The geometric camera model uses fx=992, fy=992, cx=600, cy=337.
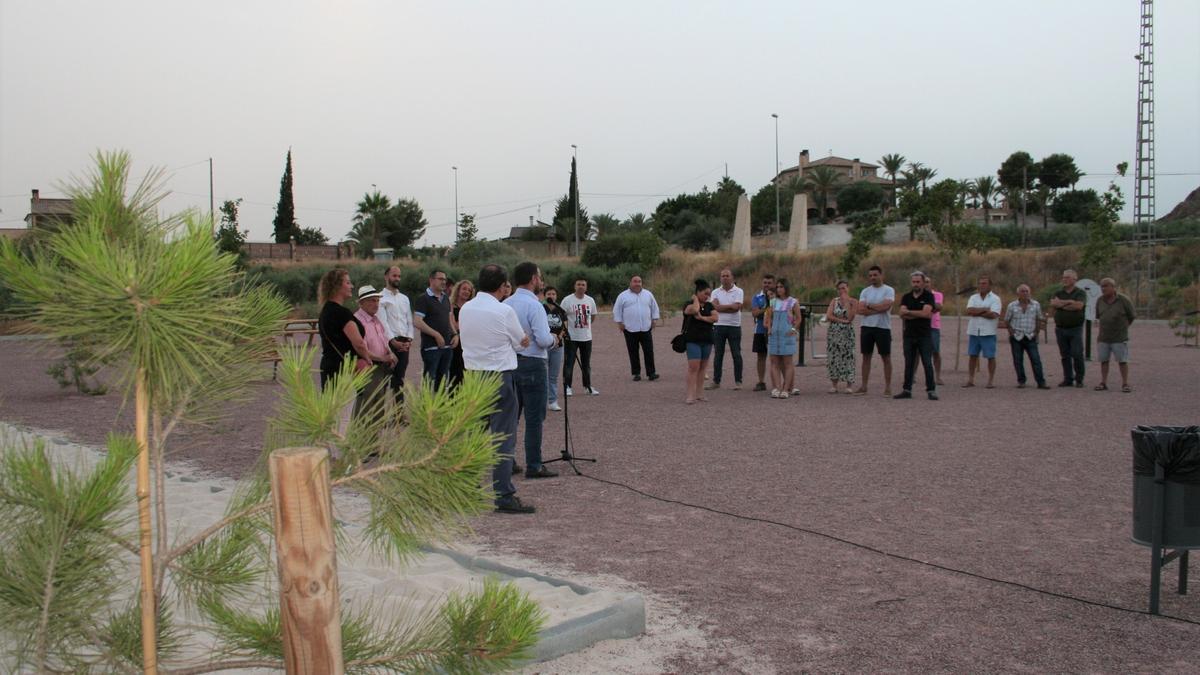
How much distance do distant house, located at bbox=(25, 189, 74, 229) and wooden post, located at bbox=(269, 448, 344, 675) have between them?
2.20ft

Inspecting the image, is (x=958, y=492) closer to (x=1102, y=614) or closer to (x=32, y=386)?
(x=1102, y=614)

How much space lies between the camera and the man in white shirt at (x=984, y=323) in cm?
1508

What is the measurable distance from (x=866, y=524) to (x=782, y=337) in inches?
294

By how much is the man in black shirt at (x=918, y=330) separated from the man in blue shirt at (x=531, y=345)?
7.32 metres

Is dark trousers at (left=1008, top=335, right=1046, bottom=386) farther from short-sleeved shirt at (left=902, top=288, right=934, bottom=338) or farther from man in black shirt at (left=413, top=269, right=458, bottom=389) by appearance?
man in black shirt at (left=413, top=269, right=458, bottom=389)

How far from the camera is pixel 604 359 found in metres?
21.9

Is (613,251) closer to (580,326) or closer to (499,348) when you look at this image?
(580,326)

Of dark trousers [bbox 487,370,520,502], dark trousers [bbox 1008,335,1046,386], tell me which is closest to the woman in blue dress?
dark trousers [bbox 1008,335,1046,386]

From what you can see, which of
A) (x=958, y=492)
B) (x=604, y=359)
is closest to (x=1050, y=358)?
(x=604, y=359)

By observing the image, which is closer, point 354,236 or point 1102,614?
point 1102,614

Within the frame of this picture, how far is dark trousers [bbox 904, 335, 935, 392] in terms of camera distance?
546 inches

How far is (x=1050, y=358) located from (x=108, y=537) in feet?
72.0

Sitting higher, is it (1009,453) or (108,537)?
(108,537)

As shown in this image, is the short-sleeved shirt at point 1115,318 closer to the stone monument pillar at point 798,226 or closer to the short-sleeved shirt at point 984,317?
the short-sleeved shirt at point 984,317
